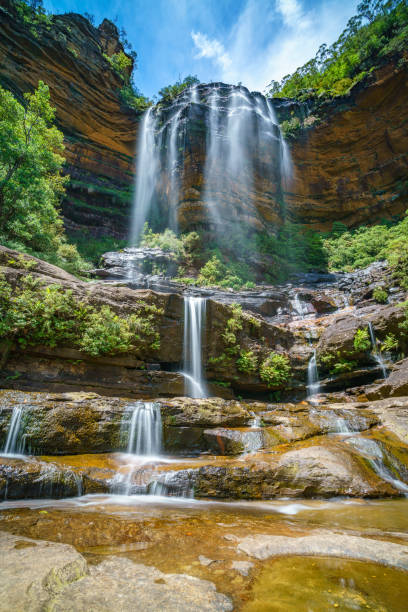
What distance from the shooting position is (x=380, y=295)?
13891 mm

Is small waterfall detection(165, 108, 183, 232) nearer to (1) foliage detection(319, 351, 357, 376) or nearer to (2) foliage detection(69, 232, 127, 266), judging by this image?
(2) foliage detection(69, 232, 127, 266)

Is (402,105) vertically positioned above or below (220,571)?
above

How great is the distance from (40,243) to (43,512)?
1315 cm

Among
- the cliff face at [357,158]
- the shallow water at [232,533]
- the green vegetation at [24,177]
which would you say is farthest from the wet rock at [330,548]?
the cliff face at [357,158]

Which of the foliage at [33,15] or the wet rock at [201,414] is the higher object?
the foliage at [33,15]

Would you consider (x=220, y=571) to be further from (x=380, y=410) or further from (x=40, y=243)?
(x=40, y=243)

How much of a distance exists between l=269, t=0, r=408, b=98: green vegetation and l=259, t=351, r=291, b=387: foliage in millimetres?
28600

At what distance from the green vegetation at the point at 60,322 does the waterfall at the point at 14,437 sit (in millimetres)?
3065

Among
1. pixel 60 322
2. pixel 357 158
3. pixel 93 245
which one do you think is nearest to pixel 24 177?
pixel 60 322

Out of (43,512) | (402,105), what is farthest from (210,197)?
(43,512)

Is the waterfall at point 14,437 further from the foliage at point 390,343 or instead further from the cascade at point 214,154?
the cascade at point 214,154

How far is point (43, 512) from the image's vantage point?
3230 millimetres

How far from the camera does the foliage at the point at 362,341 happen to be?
10.9 m

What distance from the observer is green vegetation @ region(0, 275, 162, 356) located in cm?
761
